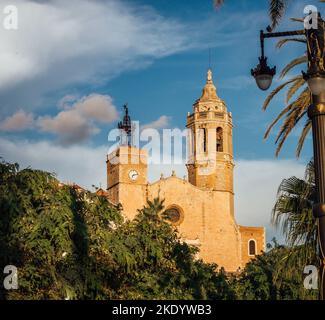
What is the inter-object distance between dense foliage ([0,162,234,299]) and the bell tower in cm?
4867

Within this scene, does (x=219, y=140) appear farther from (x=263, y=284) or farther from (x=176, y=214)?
(x=263, y=284)

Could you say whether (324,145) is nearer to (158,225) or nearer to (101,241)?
(101,241)

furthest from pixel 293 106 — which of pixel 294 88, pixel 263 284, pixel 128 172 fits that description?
pixel 128 172

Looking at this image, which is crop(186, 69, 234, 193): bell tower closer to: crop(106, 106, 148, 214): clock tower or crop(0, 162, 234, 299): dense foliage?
crop(106, 106, 148, 214): clock tower

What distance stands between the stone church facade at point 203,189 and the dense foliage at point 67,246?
139 feet

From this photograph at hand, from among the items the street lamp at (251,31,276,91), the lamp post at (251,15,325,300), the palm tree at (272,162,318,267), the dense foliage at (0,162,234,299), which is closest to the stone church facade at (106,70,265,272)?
the dense foliage at (0,162,234,299)

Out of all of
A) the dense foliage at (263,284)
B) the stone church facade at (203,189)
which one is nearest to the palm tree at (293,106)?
the dense foliage at (263,284)

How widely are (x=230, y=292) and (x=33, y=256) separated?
41.9ft

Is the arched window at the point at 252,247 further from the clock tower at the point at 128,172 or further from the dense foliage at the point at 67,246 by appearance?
the dense foliage at the point at 67,246

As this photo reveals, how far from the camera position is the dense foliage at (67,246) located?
801 inches

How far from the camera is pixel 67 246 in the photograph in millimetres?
20844

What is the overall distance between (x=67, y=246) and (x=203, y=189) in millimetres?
51968

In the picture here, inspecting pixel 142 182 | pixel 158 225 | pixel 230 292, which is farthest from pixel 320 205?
pixel 142 182

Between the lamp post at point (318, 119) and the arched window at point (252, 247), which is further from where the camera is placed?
the arched window at point (252, 247)
